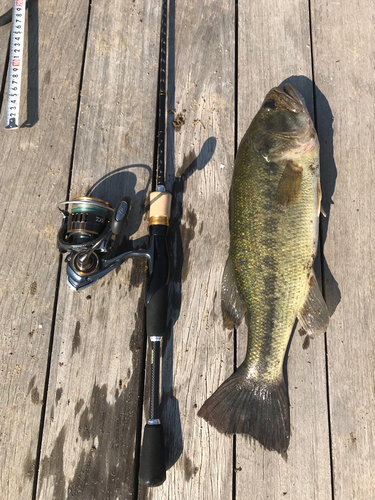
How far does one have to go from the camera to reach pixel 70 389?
1.91m

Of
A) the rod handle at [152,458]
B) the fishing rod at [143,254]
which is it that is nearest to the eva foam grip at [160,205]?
the fishing rod at [143,254]

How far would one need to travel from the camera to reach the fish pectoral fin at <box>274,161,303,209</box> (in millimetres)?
1767

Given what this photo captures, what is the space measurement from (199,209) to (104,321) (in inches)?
38.3

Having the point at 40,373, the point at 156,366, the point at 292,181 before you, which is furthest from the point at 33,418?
the point at 292,181

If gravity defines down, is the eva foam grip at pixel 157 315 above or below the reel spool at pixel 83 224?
below

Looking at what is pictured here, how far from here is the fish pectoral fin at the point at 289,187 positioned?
5.80ft

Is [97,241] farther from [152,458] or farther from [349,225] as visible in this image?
[349,225]

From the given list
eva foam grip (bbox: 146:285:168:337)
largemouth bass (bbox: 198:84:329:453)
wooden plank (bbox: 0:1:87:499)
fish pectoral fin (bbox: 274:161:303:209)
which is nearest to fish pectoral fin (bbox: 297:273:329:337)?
largemouth bass (bbox: 198:84:329:453)

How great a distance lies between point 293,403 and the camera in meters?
1.85

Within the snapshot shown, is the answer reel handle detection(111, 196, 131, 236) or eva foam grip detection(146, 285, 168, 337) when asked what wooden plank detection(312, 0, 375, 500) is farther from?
reel handle detection(111, 196, 131, 236)

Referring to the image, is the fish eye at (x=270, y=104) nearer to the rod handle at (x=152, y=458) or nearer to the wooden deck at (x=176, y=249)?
the wooden deck at (x=176, y=249)

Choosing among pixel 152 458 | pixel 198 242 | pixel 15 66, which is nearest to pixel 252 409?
pixel 152 458

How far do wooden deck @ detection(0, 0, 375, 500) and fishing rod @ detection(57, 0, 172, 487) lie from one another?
0.16 metres

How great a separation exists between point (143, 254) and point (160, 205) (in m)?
0.32
